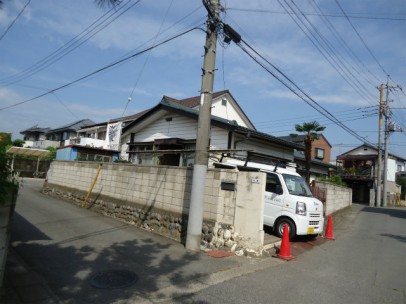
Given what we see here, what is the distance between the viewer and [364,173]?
38.0m

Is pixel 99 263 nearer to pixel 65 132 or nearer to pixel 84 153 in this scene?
pixel 84 153

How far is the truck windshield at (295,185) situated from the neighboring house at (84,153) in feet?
63.8

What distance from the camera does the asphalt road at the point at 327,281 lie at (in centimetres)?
490

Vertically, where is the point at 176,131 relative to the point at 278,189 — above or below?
above

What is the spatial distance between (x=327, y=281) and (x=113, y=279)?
3867mm

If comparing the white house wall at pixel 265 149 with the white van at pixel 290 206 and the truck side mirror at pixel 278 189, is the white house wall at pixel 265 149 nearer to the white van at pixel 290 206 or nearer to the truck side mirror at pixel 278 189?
the white van at pixel 290 206

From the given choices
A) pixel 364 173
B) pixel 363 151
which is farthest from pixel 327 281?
pixel 363 151

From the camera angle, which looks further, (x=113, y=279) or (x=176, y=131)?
(x=176, y=131)

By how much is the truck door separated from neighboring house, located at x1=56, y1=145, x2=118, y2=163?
19.2 m

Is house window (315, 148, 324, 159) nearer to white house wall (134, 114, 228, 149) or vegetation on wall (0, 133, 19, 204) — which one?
white house wall (134, 114, 228, 149)

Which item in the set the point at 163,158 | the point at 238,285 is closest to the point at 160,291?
the point at 238,285

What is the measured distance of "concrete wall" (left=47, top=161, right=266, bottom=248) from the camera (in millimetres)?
7293

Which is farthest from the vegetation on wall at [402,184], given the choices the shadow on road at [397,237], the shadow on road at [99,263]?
the shadow on road at [99,263]

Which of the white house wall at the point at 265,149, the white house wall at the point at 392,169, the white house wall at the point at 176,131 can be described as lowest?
the white house wall at the point at 265,149
